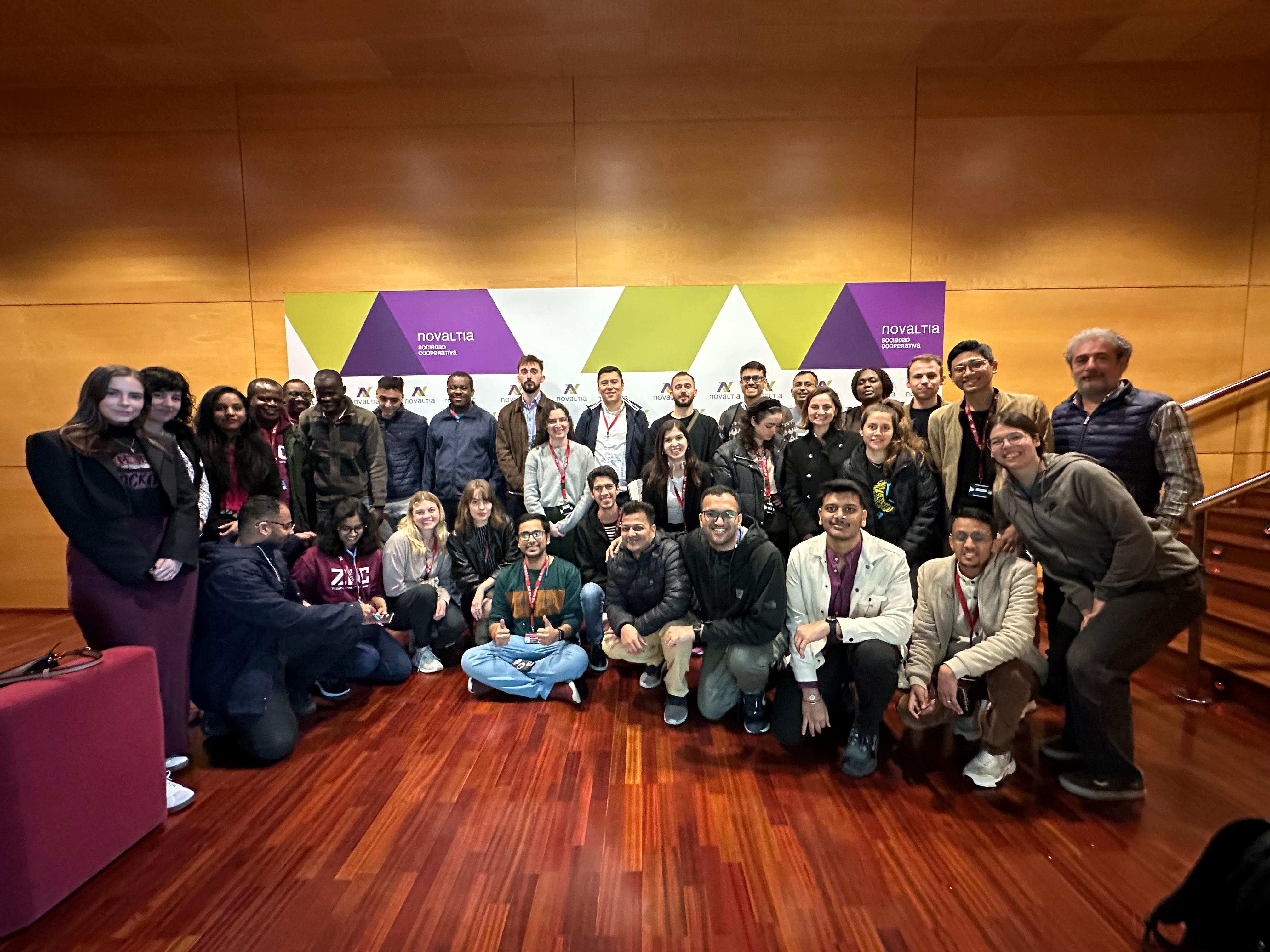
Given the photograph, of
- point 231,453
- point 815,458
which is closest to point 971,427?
point 815,458

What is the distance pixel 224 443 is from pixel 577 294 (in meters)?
2.71

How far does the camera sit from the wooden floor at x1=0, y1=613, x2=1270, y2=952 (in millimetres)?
1671

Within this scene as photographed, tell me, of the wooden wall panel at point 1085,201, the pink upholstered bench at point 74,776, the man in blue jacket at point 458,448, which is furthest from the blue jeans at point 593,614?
the wooden wall panel at point 1085,201

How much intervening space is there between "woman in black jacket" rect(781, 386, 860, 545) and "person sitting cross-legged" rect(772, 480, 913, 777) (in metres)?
0.64

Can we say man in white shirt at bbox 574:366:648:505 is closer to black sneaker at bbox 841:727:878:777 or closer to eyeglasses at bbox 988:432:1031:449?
black sneaker at bbox 841:727:878:777

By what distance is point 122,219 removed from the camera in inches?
192

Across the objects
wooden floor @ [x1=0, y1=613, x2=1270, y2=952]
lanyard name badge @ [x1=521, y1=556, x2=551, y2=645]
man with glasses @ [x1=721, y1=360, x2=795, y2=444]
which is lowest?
wooden floor @ [x1=0, y1=613, x2=1270, y2=952]

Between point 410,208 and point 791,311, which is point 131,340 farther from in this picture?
point 791,311

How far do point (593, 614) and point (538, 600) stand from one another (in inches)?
15.3

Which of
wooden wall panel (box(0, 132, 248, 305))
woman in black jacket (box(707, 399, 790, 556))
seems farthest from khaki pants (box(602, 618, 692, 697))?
wooden wall panel (box(0, 132, 248, 305))

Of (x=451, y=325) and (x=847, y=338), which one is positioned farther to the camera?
(x=451, y=325)

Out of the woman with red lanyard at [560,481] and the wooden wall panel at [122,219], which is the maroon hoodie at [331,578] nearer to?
the woman with red lanyard at [560,481]

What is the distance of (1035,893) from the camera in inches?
70.1

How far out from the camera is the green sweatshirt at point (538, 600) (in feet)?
10.7
